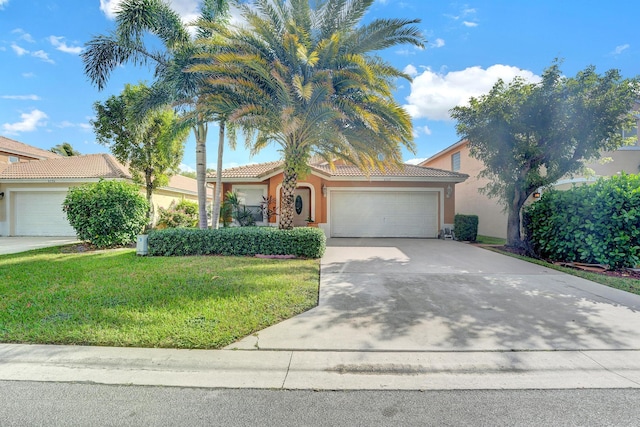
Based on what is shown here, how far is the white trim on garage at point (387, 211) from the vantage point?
1609 cm

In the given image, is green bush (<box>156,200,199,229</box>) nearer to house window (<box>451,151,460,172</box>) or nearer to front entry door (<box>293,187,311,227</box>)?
front entry door (<box>293,187,311,227</box>)

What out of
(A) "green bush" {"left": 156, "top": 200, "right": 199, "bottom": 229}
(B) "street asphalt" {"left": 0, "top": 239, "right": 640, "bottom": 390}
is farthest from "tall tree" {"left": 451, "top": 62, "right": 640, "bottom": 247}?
(A) "green bush" {"left": 156, "top": 200, "right": 199, "bottom": 229}

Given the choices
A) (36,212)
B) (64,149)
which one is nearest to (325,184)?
(36,212)

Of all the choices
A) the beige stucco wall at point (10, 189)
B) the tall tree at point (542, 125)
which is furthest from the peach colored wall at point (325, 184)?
the beige stucco wall at point (10, 189)

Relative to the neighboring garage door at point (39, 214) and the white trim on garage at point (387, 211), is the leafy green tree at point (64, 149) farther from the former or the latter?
the white trim on garage at point (387, 211)

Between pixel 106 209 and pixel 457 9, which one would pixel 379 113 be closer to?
pixel 457 9

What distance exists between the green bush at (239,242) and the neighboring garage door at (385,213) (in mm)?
6586

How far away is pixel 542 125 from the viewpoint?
1062cm

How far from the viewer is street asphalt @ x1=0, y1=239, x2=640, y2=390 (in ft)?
10.2

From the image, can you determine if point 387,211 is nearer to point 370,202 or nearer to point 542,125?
point 370,202

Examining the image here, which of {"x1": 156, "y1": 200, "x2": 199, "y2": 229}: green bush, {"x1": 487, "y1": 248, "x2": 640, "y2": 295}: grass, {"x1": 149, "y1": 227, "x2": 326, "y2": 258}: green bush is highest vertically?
{"x1": 156, "y1": 200, "x2": 199, "y2": 229}: green bush

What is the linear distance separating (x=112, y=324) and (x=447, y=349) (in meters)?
4.62

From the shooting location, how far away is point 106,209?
36.1 feet

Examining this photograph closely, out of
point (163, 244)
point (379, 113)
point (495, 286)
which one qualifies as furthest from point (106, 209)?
point (495, 286)
